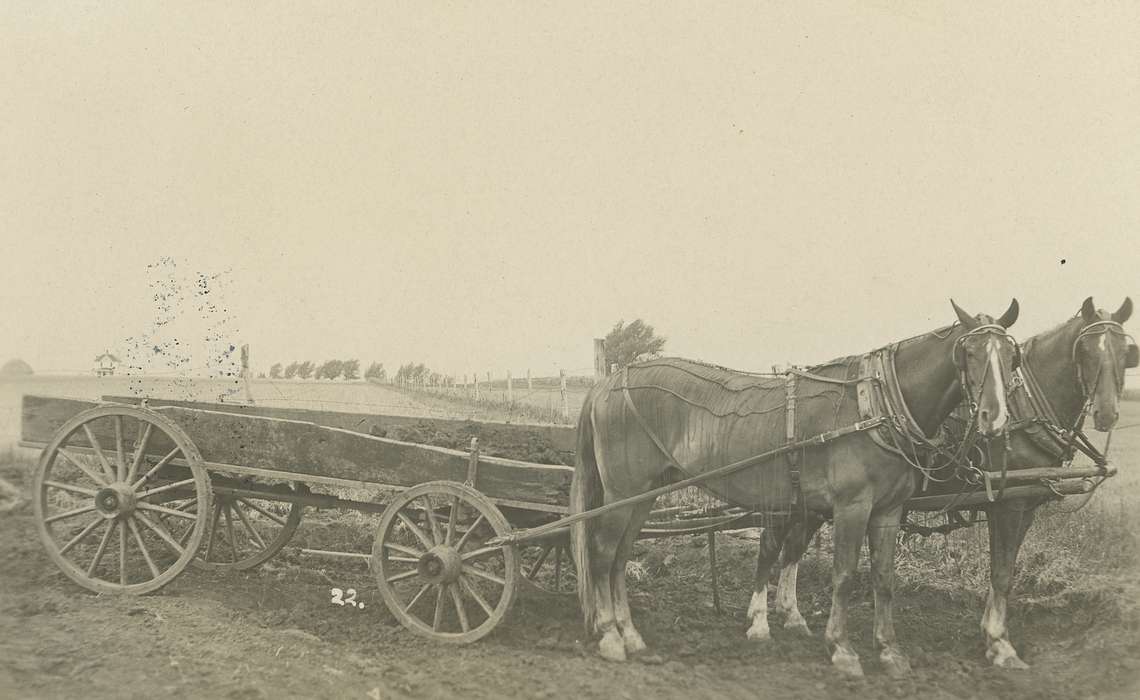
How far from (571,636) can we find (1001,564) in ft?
9.16

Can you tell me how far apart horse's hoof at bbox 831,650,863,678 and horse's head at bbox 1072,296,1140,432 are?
1906 mm

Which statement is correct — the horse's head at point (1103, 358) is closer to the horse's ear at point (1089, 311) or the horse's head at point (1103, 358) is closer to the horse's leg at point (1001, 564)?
the horse's ear at point (1089, 311)

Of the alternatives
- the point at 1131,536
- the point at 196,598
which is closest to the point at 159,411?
the point at 196,598

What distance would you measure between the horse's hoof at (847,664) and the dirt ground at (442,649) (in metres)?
0.05

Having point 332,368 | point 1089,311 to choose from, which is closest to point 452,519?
point 1089,311

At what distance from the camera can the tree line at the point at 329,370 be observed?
50.6 m

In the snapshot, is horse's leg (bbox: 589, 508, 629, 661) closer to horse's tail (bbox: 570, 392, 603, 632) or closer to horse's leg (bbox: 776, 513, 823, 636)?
horse's tail (bbox: 570, 392, 603, 632)

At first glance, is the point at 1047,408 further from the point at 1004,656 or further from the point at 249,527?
the point at 249,527

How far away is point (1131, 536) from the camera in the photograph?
6098 millimetres

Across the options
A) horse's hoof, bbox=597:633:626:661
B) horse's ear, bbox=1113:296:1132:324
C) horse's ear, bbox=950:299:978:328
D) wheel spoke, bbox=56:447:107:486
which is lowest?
horse's hoof, bbox=597:633:626:661

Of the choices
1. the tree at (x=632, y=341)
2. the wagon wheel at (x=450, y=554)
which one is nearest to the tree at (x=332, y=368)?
the tree at (x=632, y=341)

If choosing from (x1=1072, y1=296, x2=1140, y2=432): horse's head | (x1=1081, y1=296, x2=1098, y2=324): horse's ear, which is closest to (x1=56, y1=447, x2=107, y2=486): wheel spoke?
(x1=1072, y1=296, x2=1140, y2=432): horse's head

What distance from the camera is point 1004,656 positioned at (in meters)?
4.58

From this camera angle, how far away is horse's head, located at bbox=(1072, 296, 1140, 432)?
169 inches
